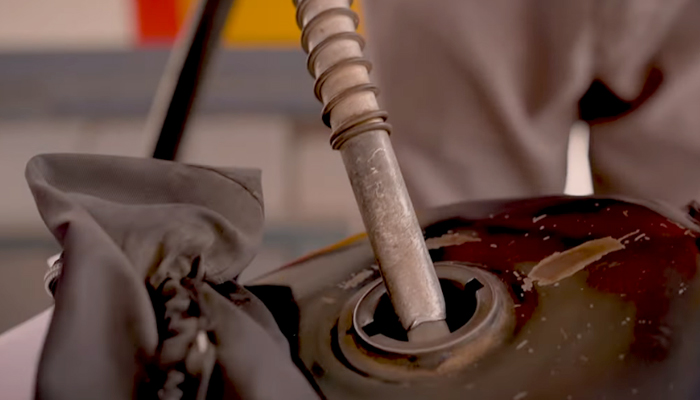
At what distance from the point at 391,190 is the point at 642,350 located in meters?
0.07

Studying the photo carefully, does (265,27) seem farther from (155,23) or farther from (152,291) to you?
(152,291)

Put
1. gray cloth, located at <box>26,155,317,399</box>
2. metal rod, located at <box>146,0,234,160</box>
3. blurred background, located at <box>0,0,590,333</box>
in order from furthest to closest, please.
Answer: blurred background, located at <box>0,0,590,333</box> < metal rod, located at <box>146,0,234,160</box> < gray cloth, located at <box>26,155,317,399</box>

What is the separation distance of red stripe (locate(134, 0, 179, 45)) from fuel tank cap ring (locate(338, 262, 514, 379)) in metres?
1.08

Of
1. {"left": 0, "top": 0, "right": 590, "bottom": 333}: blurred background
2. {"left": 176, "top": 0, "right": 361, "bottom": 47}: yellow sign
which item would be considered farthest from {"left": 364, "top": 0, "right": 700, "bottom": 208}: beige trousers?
{"left": 176, "top": 0, "right": 361, "bottom": 47}: yellow sign

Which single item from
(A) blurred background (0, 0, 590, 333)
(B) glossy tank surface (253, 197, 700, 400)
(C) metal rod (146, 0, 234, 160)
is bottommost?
(B) glossy tank surface (253, 197, 700, 400)

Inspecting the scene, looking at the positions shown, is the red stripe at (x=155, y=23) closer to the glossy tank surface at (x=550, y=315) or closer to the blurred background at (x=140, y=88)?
the blurred background at (x=140, y=88)

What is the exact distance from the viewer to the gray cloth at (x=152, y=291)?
7.7 inches

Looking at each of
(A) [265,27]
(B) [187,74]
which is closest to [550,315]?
(B) [187,74]

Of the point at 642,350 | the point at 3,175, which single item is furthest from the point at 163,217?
the point at 3,175

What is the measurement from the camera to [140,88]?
1.24m

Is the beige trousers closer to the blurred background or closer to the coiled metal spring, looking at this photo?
the coiled metal spring

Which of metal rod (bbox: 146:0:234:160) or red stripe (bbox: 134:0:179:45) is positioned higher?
red stripe (bbox: 134:0:179:45)

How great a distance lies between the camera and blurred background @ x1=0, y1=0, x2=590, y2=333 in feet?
3.84

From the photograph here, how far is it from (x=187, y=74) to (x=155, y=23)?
2.79ft
